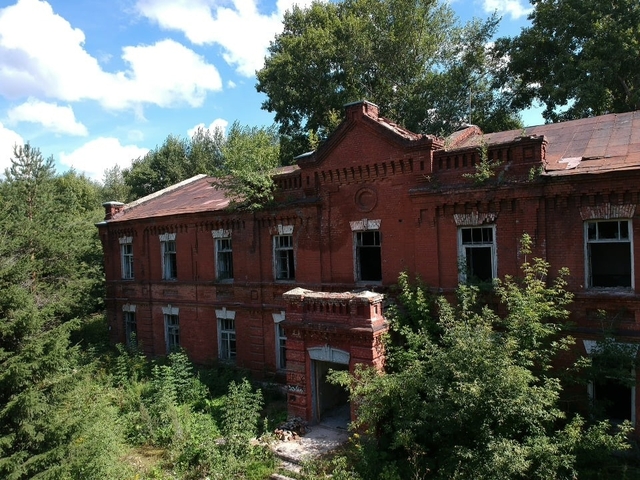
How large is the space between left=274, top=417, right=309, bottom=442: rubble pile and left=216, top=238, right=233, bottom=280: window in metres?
6.97

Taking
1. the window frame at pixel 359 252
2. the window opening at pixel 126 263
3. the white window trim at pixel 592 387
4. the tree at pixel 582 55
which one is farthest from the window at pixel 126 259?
the tree at pixel 582 55

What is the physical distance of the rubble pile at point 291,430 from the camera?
12.0m

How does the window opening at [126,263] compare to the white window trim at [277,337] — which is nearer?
the white window trim at [277,337]

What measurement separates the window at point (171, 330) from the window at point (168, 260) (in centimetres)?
172

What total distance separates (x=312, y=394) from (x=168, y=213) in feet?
34.7

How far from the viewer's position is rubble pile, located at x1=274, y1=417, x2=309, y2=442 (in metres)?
12.0

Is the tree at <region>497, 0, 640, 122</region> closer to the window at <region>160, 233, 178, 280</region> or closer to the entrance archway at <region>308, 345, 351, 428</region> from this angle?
the entrance archway at <region>308, 345, 351, 428</region>

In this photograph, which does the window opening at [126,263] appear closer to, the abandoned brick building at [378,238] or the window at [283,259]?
the abandoned brick building at [378,238]

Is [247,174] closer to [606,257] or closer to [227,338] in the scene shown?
[227,338]

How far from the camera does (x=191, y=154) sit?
155ft

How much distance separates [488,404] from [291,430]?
18.5 feet

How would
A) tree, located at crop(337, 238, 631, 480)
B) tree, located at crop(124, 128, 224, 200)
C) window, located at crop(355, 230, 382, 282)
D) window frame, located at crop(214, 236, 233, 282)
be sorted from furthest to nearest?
tree, located at crop(124, 128, 224, 200), window frame, located at crop(214, 236, 233, 282), window, located at crop(355, 230, 382, 282), tree, located at crop(337, 238, 631, 480)

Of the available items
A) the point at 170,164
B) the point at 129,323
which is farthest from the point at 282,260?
the point at 170,164

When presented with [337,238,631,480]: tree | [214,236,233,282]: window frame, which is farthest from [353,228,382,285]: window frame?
[214,236,233,282]: window frame
